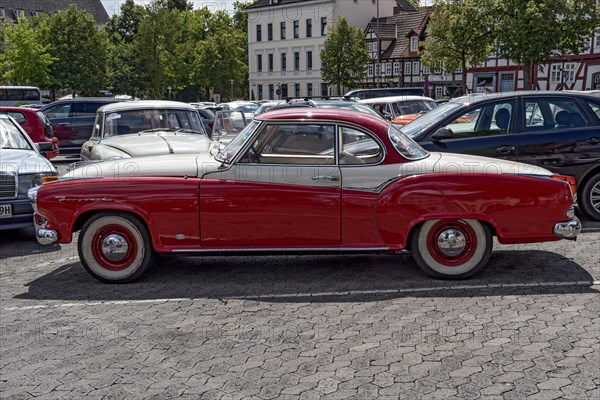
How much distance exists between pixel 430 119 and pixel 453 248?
4038 mm

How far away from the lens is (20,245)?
371 inches

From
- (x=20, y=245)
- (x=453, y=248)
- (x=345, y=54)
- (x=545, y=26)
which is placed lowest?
(x=20, y=245)

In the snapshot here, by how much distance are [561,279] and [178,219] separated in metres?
3.77

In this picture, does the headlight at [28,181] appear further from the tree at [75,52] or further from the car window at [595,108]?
the tree at [75,52]

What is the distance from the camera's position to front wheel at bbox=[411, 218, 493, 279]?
677cm

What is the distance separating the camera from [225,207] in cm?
670

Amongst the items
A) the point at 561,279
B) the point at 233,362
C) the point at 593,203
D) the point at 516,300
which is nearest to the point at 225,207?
the point at 233,362

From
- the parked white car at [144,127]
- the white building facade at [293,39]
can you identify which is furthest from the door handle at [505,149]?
the white building facade at [293,39]

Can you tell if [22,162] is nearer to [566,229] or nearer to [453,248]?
[453,248]

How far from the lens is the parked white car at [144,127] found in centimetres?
1045

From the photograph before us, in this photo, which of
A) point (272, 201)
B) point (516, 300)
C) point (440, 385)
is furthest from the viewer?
point (272, 201)

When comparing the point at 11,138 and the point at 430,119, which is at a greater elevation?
the point at 430,119

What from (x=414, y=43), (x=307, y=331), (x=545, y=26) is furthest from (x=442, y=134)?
(x=414, y=43)

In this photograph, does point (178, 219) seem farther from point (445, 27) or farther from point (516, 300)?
point (445, 27)
